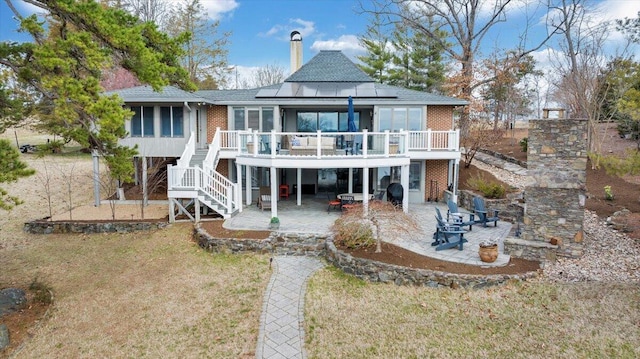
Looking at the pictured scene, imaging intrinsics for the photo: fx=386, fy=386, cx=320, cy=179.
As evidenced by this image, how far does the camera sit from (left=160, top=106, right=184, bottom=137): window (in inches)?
661

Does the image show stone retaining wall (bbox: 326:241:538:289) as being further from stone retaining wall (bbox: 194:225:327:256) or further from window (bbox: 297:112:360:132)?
window (bbox: 297:112:360:132)

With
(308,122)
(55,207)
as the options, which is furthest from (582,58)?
(55,207)

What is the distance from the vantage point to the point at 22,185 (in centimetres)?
2209

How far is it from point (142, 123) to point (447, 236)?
1340 centimetres

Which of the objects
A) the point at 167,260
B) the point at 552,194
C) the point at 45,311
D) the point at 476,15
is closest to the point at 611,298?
the point at 552,194

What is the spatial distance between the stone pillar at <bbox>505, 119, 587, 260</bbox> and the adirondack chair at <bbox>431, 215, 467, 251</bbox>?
1219mm

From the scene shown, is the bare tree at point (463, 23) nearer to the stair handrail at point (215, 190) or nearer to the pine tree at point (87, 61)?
the stair handrail at point (215, 190)

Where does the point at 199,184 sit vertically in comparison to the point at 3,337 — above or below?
above

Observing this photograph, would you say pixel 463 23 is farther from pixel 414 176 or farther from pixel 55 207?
pixel 55 207

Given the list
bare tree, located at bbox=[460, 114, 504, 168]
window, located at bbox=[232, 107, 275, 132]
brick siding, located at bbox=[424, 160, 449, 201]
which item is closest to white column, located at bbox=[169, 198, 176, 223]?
window, located at bbox=[232, 107, 275, 132]

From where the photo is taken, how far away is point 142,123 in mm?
16828

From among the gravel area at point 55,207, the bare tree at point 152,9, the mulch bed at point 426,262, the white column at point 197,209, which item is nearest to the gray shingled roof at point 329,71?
the white column at point 197,209

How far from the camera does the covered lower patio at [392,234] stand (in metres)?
10.7

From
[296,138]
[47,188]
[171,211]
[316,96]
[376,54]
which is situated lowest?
[171,211]
